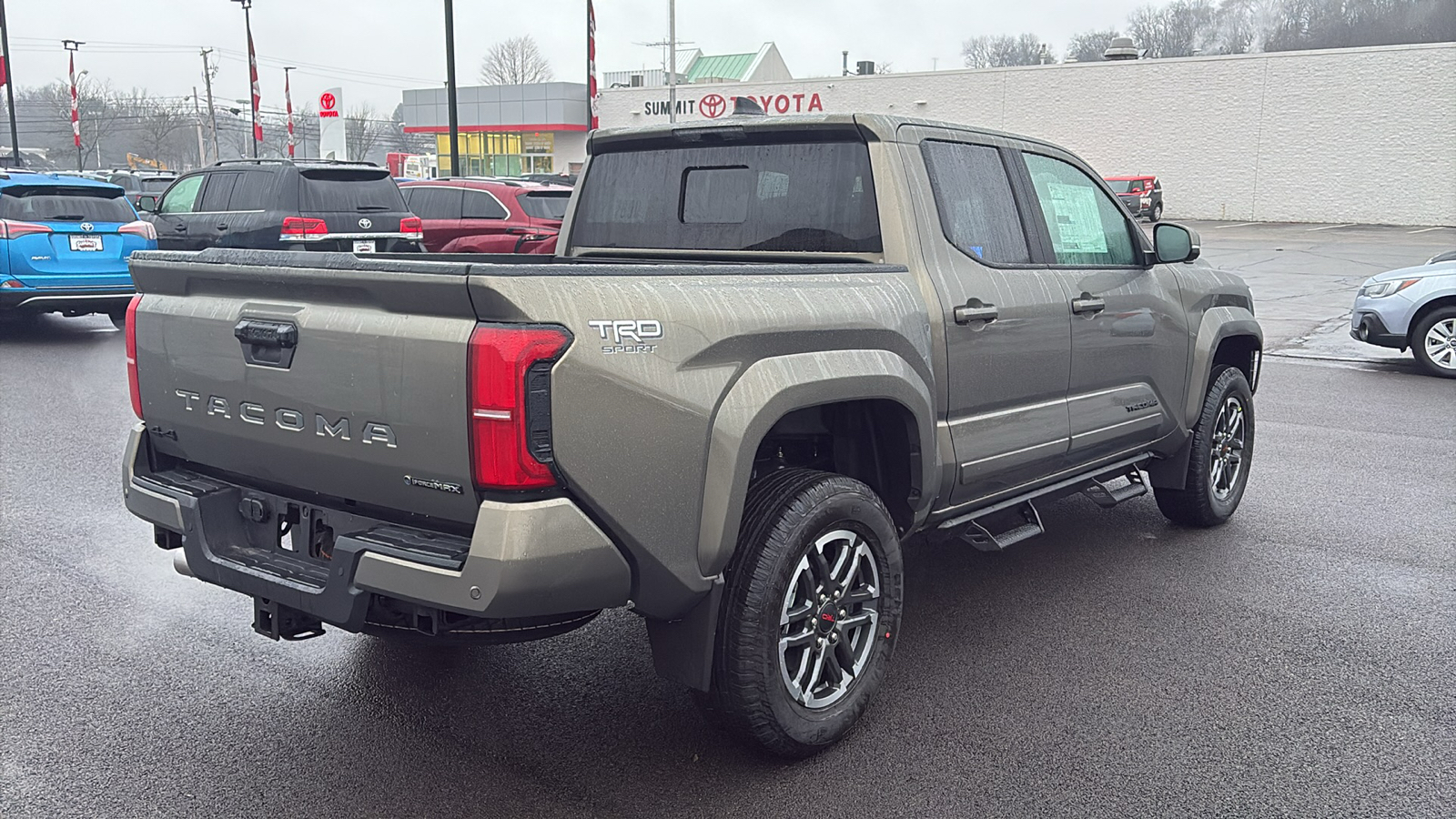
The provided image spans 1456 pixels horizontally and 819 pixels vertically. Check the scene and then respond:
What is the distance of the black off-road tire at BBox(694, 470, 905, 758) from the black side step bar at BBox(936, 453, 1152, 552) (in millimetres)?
902

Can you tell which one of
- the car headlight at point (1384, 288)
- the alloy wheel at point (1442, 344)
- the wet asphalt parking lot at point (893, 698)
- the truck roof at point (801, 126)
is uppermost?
the truck roof at point (801, 126)

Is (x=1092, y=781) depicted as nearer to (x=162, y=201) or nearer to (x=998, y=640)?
(x=998, y=640)

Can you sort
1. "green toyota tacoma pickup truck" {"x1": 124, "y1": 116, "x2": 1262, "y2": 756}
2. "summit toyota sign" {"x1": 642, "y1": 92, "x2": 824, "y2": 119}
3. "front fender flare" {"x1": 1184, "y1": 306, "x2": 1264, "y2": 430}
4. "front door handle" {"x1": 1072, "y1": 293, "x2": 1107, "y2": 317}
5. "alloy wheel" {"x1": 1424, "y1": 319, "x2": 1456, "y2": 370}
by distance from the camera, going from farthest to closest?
"summit toyota sign" {"x1": 642, "y1": 92, "x2": 824, "y2": 119} < "alloy wheel" {"x1": 1424, "y1": 319, "x2": 1456, "y2": 370} < "front fender flare" {"x1": 1184, "y1": 306, "x2": 1264, "y2": 430} < "front door handle" {"x1": 1072, "y1": 293, "x2": 1107, "y2": 317} < "green toyota tacoma pickup truck" {"x1": 124, "y1": 116, "x2": 1262, "y2": 756}

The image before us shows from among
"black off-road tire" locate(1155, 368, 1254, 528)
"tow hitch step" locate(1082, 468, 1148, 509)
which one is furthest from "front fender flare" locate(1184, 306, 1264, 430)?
"tow hitch step" locate(1082, 468, 1148, 509)

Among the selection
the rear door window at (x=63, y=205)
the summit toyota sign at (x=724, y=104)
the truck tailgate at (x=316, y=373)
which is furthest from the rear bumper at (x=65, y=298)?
the summit toyota sign at (x=724, y=104)

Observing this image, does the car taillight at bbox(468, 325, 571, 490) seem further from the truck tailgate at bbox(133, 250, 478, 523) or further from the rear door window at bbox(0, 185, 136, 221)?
the rear door window at bbox(0, 185, 136, 221)

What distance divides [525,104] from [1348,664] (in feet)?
178

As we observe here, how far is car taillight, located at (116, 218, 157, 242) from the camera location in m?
12.3

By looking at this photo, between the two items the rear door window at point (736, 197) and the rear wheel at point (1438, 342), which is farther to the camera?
the rear wheel at point (1438, 342)

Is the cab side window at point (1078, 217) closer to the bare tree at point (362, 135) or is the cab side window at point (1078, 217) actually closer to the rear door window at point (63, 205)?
the rear door window at point (63, 205)

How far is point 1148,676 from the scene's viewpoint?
4141mm

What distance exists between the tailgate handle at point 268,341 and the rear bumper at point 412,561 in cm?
42

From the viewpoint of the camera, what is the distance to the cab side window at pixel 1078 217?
4.82 meters

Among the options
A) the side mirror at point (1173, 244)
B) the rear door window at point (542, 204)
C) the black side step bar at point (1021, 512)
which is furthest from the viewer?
the rear door window at point (542, 204)
